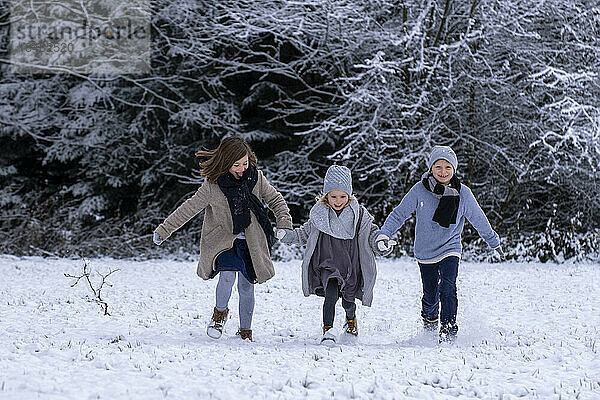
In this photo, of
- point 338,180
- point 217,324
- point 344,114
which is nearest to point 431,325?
point 338,180

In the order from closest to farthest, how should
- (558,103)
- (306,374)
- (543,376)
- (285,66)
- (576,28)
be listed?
(306,374) < (543,376) < (558,103) < (576,28) < (285,66)

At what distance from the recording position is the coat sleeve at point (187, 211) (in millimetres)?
5285

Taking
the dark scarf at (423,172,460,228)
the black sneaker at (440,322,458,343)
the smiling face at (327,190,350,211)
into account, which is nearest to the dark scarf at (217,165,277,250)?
the smiling face at (327,190,350,211)

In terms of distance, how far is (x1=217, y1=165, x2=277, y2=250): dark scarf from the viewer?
5160 millimetres

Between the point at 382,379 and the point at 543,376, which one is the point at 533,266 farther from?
the point at 382,379

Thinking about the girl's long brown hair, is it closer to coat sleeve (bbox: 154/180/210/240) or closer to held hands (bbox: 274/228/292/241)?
coat sleeve (bbox: 154/180/210/240)

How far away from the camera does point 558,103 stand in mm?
11164

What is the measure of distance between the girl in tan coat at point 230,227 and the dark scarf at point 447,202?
4.29 feet

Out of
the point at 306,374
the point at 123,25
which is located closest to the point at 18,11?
the point at 123,25

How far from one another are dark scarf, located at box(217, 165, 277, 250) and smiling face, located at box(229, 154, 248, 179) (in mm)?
25

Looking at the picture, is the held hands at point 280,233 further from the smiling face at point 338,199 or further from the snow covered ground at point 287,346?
the snow covered ground at point 287,346

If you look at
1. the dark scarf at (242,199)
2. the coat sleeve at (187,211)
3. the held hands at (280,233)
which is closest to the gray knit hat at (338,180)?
the held hands at (280,233)

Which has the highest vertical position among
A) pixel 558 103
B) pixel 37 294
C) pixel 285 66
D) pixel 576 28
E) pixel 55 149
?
pixel 576 28

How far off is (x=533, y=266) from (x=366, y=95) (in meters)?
4.22
